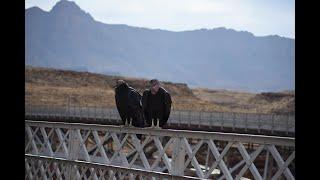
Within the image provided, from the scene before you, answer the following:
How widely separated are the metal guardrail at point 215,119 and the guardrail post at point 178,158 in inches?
894

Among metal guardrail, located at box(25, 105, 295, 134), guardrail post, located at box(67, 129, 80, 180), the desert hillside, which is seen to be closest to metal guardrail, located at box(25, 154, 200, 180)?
guardrail post, located at box(67, 129, 80, 180)

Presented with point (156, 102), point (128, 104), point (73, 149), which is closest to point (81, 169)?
point (73, 149)

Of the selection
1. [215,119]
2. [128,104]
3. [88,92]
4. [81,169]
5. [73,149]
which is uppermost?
[128,104]

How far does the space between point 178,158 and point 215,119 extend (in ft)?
104

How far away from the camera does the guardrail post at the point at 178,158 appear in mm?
8587

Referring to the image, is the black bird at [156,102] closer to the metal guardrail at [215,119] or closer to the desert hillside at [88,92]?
the metal guardrail at [215,119]

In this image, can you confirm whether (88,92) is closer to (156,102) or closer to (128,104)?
(128,104)

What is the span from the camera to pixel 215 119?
40.1 meters

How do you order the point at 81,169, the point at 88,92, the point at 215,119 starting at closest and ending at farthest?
Answer: the point at 81,169
the point at 215,119
the point at 88,92

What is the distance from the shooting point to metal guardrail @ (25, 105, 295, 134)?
3538 cm

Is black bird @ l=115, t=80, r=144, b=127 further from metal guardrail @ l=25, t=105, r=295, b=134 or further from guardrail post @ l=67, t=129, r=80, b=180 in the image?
metal guardrail @ l=25, t=105, r=295, b=134

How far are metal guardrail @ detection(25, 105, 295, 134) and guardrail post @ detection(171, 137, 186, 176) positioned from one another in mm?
22699

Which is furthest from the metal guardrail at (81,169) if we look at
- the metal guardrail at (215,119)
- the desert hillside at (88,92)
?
the desert hillside at (88,92)
